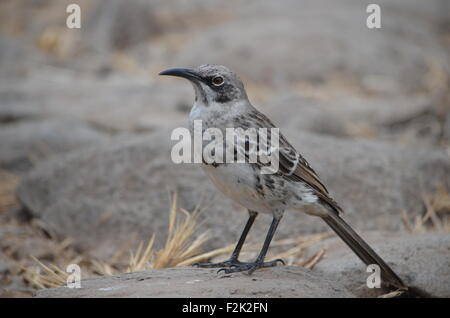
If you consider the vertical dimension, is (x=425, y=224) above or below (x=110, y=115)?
below

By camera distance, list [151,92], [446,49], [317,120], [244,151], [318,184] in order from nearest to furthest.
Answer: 1. [244,151]
2. [318,184]
3. [317,120]
4. [151,92]
5. [446,49]

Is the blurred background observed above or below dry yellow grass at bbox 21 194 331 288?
above

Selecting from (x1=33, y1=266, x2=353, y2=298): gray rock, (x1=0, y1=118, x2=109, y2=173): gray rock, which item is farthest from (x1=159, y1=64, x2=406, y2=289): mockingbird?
(x1=0, y1=118, x2=109, y2=173): gray rock

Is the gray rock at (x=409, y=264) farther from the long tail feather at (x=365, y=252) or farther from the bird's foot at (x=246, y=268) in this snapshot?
the bird's foot at (x=246, y=268)

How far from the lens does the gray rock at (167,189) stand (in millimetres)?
6242

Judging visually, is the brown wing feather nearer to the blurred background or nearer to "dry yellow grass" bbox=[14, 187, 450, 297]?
"dry yellow grass" bbox=[14, 187, 450, 297]

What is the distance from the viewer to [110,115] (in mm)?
10016

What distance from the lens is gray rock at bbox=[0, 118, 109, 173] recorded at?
8.25m

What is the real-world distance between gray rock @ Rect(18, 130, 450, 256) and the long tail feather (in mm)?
1470

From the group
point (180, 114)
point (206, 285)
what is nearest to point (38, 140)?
point (180, 114)

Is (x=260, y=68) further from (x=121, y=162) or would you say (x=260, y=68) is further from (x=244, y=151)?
(x=244, y=151)

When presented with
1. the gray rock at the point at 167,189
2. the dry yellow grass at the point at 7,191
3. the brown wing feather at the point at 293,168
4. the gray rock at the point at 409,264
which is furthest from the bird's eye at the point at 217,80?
the dry yellow grass at the point at 7,191

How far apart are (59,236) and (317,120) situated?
14.1 feet
